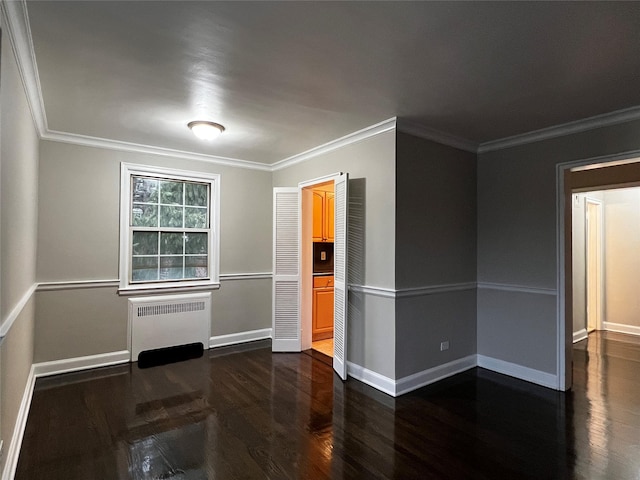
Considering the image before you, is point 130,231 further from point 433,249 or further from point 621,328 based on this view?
point 621,328

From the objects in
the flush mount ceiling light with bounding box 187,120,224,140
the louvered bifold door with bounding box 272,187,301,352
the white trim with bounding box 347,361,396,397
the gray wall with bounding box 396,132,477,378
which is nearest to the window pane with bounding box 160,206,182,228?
the louvered bifold door with bounding box 272,187,301,352

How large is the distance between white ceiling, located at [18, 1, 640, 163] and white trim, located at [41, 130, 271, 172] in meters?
0.34

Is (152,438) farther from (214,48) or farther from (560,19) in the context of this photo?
(560,19)

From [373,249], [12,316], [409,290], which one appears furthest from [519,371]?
[12,316]

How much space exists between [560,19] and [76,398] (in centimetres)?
451

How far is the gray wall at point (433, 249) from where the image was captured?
3.49 meters

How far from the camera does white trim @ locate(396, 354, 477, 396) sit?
136 inches

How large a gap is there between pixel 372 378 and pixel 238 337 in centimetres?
224

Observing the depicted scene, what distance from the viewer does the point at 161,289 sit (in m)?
4.50

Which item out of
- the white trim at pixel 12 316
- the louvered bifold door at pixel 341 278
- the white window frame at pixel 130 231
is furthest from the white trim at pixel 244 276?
the white trim at pixel 12 316

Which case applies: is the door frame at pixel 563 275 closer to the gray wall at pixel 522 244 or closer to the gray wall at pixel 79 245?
the gray wall at pixel 522 244

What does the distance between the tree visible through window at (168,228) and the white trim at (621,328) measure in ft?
21.1

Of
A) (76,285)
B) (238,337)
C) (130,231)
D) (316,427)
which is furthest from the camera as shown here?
(238,337)

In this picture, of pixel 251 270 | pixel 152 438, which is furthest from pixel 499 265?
pixel 152 438
